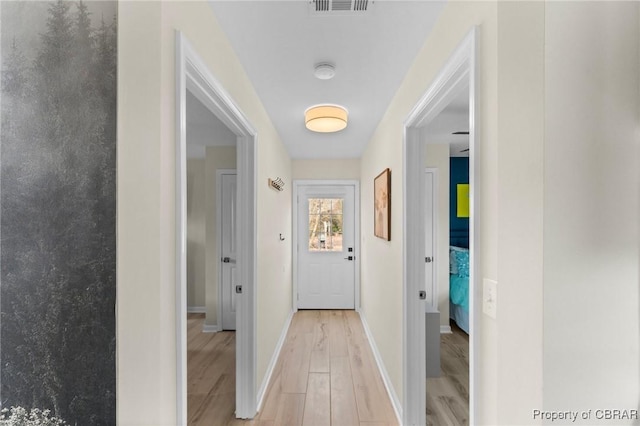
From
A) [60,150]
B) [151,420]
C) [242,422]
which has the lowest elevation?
[242,422]

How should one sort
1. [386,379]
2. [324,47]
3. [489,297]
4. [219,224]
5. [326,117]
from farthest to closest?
[219,224]
[386,379]
[326,117]
[324,47]
[489,297]

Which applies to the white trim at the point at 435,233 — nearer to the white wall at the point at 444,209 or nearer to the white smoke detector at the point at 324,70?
the white wall at the point at 444,209

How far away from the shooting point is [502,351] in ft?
3.16

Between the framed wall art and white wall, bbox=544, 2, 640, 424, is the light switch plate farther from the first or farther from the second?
the framed wall art

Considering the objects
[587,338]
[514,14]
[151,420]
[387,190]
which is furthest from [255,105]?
[587,338]

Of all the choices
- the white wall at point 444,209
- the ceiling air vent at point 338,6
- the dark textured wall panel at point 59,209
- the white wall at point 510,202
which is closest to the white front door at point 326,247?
the white wall at point 444,209

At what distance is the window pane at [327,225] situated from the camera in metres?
4.94

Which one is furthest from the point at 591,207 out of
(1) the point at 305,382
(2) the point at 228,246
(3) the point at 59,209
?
(2) the point at 228,246

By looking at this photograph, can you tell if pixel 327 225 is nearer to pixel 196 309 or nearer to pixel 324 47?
pixel 196 309

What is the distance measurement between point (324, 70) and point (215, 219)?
2.88 meters

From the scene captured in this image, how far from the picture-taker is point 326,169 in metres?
4.91

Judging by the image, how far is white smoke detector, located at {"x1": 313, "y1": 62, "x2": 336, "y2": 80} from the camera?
1.91 m

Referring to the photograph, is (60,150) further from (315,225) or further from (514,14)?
(315,225)

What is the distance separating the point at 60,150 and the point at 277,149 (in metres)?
2.61
